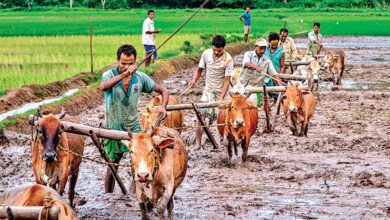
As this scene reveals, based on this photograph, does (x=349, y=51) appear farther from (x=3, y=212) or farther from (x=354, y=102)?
(x=3, y=212)

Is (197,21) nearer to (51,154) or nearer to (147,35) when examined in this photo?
(147,35)

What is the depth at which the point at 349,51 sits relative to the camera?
3725 cm

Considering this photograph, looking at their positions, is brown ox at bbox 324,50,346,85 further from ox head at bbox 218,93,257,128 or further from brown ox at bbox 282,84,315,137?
ox head at bbox 218,93,257,128

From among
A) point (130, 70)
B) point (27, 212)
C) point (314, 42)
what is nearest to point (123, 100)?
point (130, 70)

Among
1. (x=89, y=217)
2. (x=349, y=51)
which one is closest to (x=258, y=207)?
(x=89, y=217)

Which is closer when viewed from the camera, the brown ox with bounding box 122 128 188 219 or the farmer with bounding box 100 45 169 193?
the brown ox with bounding box 122 128 188 219

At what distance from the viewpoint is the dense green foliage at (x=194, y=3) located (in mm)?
76312

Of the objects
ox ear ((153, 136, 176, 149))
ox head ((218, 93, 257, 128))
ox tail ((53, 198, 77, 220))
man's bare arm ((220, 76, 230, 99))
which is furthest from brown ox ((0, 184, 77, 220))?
man's bare arm ((220, 76, 230, 99))

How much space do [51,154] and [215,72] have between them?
4.98 m

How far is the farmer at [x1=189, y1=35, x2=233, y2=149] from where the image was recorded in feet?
40.8

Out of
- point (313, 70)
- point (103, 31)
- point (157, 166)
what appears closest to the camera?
point (157, 166)

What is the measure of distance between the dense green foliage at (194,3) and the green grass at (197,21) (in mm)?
4975

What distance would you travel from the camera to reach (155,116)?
36.7 feet

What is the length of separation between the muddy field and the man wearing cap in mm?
917
